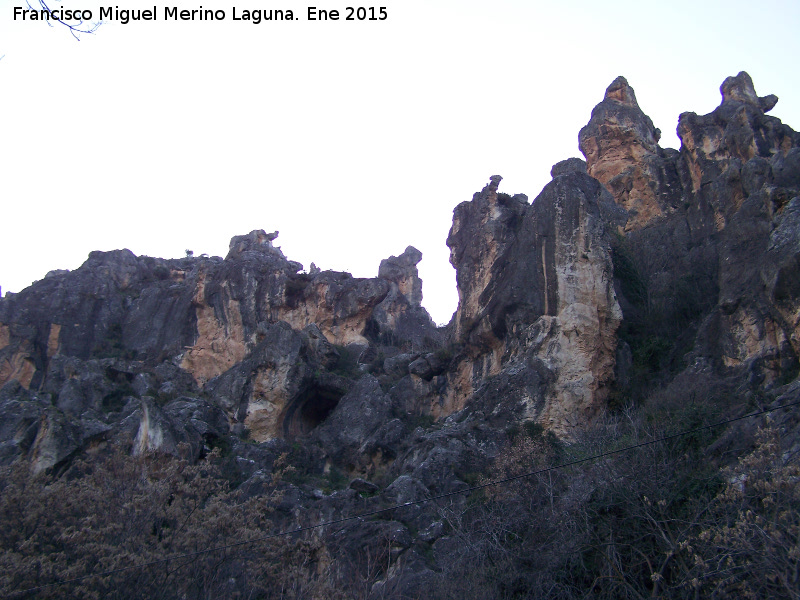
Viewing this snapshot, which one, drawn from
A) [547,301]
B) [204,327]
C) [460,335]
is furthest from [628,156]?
[204,327]

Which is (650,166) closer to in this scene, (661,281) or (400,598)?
(661,281)

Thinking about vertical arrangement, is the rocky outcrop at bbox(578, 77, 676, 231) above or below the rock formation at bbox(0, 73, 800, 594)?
above

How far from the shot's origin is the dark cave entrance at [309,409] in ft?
105

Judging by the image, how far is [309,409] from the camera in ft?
109

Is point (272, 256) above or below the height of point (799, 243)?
above

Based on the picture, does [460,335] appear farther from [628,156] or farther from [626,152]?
[626,152]

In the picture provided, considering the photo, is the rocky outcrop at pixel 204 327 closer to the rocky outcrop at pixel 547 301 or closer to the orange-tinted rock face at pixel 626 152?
the rocky outcrop at pixel 547 301

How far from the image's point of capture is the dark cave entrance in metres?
31.9

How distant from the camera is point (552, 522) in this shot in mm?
15602

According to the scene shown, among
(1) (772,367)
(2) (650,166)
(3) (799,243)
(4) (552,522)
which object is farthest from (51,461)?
(2) (650,166)

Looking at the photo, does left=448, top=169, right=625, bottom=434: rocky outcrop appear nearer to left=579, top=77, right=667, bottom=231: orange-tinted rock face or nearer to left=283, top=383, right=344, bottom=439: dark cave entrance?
left=283, top=383, right=344, bottom=439: dark cave entrance

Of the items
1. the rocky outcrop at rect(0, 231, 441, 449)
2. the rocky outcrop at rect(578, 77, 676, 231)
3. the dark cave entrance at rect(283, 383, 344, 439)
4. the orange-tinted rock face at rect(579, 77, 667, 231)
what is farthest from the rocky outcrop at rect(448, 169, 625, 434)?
the rocky outcrop at rect(578, 77, 676, 231)

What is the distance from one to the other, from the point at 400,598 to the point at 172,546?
16.3ft

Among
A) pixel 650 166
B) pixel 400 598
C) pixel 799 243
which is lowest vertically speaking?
pixel 400 598
